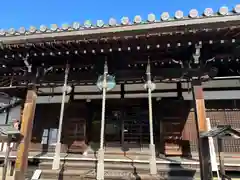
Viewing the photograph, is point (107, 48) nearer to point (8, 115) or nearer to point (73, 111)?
point (73, 111)

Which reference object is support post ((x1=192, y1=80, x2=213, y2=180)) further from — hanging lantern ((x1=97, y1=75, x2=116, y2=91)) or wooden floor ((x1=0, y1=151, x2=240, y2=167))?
hanging lantern ((x1=97, y1=75, x2=116, y2=91))

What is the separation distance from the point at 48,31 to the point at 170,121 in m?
5.42

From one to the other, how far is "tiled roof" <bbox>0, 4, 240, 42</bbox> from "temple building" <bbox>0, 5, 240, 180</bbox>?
2 centimetres

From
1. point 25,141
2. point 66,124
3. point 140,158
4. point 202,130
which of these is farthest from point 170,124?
point 25,141

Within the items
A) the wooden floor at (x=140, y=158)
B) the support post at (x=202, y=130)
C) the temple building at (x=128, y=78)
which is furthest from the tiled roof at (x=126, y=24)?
the wooden floor at (x=140, y=158)

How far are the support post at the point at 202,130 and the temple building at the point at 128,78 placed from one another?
0.03 m

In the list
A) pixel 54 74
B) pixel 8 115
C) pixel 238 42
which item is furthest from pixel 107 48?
pixel 8 115

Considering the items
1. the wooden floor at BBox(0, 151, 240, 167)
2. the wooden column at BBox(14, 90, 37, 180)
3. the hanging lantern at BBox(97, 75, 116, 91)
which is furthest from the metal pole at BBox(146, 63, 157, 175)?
the wooden column at BBox(14, 90, 37, 180)

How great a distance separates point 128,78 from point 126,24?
1647mm

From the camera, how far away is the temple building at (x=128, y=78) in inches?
215

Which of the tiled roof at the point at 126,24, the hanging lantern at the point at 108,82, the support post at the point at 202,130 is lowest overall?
the support post at the point at 202,130

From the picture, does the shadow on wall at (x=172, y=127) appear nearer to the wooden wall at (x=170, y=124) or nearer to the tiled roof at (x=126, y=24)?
the wooden wall at (x=170, y=124)

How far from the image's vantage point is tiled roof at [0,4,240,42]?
5.30 meters

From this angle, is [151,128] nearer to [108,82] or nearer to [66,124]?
[108,82]
